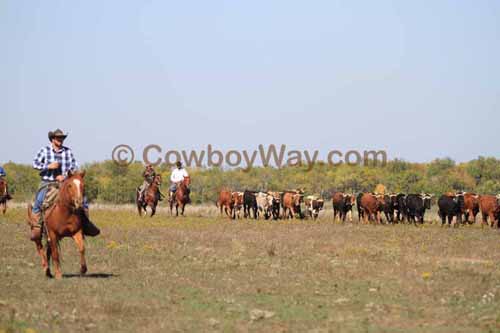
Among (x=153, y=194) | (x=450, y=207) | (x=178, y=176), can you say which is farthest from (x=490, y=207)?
(x=153, y=194)

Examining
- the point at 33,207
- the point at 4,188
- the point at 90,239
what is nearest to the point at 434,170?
the point at 4,188

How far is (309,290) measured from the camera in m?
13.4

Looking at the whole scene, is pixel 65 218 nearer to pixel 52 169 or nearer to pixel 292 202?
pixel 52 169

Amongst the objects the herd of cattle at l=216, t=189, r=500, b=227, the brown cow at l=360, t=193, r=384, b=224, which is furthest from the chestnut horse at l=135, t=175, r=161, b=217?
the brown cow at l=360, t=193, r=384, b=224

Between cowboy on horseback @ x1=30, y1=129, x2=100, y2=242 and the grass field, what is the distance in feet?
2.69

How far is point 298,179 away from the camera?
301ft

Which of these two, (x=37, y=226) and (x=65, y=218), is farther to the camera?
(x=37, y=226)

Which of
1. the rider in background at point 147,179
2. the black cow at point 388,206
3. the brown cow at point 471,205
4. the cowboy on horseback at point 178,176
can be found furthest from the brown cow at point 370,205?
the rider in background at point 147,179

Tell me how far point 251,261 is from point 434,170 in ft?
235

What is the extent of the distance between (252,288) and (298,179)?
78323mm

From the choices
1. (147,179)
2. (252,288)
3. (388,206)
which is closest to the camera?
(252,288)

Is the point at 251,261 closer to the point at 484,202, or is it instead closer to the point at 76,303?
the point at 76,303

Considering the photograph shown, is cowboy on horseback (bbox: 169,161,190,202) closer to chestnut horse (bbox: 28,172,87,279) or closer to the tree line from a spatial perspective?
chestnut horse (bbox: 28,172,87,279)

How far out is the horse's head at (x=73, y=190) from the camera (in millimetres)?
13875
